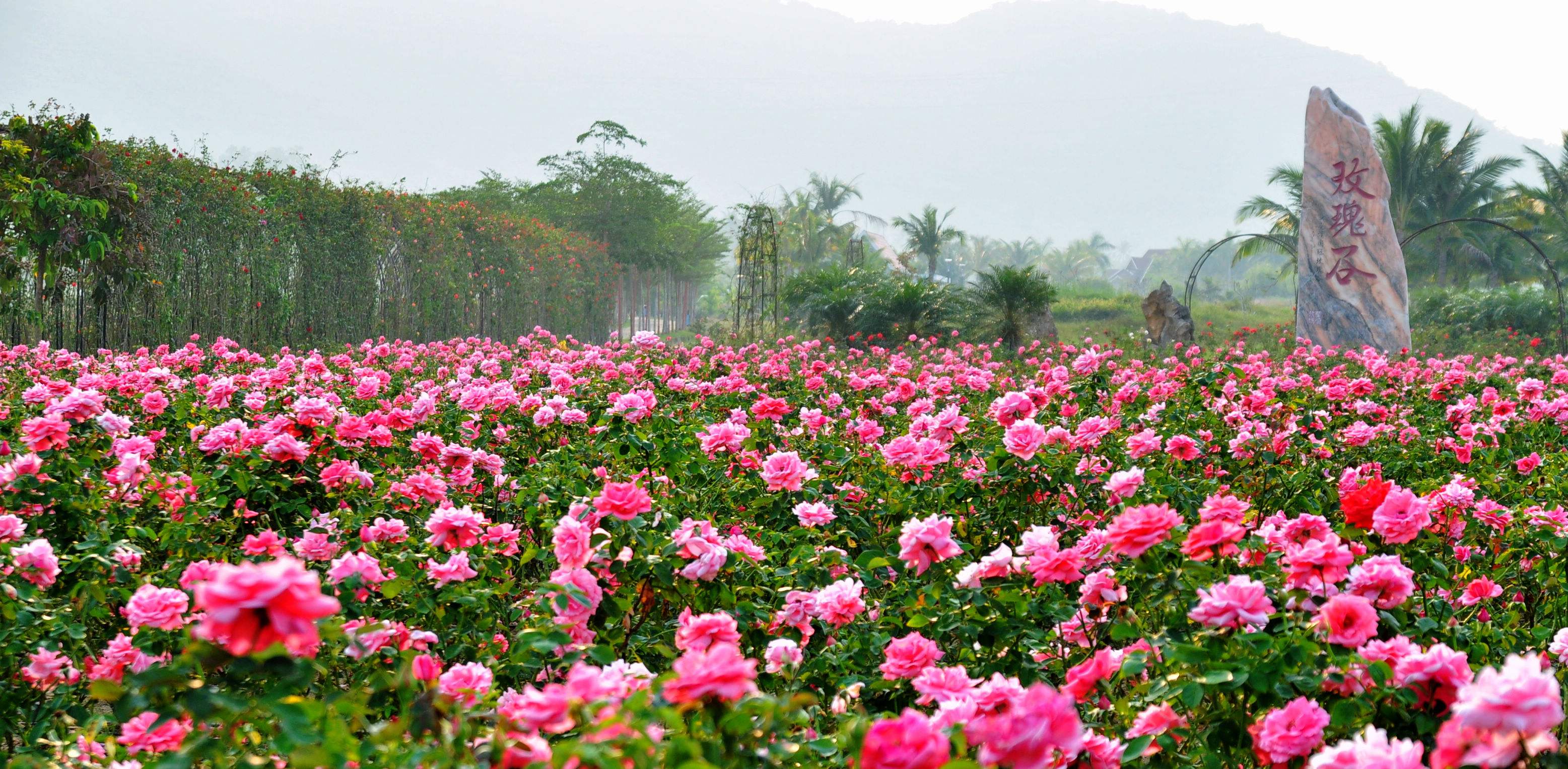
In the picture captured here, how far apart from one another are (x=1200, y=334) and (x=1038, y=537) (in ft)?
53.7

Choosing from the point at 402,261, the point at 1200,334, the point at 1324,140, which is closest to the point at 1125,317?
the point at 1200,334

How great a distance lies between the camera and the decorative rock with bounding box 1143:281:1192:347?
50.1 ft

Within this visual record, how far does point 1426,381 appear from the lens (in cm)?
629

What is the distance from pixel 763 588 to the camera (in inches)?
83.0

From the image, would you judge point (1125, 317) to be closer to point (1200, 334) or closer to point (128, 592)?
point (1200, 334)

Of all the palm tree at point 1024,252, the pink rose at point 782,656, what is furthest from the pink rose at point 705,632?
the palm tree at point 1024,252

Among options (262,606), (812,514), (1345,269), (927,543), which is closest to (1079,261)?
(1345,269)

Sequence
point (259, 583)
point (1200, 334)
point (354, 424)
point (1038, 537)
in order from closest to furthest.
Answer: point (259, 583) → point (1038, 537) → point (354, 424) → point (1200, 334)

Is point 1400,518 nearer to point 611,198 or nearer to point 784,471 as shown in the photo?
point 784,471

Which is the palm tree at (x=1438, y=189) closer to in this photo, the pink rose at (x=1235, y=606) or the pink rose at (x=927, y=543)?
the pink rose at (x=927, y=543)

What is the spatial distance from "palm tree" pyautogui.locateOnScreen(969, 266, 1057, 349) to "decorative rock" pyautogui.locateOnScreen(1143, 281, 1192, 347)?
1.93 m

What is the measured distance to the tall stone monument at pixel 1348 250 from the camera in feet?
40.3

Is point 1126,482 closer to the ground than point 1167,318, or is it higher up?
closer to the ground

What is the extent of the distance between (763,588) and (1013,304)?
13146mm
